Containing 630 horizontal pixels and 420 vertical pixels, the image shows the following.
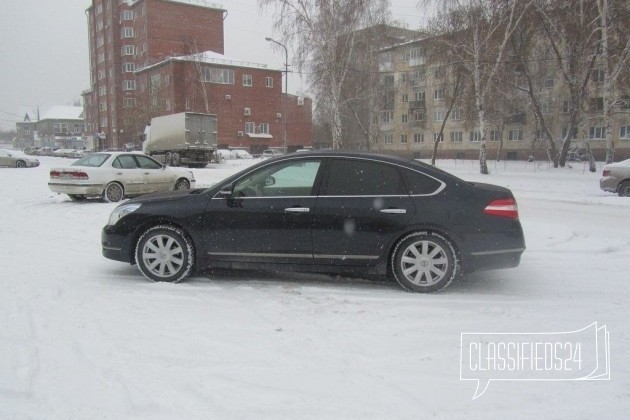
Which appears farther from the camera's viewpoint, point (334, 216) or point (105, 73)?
point (105, 73)

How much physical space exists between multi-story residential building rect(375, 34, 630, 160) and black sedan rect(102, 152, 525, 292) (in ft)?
85.0

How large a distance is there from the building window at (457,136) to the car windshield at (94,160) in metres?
49.3

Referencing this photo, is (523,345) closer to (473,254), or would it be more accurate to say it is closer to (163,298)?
(473,254)

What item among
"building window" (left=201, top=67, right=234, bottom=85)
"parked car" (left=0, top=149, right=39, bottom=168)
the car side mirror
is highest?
"building window" (left=201, top=67, right=234, bottom=85)

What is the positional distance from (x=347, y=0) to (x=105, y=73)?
53833 millimetres

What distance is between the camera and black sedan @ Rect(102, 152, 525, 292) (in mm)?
5078

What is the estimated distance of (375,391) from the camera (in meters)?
3.10

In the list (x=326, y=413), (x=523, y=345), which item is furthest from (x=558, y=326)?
(x=326, y=413)

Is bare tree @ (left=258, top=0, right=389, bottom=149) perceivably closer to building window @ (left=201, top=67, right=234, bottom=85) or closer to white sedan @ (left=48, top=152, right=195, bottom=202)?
white sedan @ (left=48, top=152, right=195, bottom=202)

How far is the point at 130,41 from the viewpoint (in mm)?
67438

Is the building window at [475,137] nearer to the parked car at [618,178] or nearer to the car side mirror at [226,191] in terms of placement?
the parked car at [618,178]

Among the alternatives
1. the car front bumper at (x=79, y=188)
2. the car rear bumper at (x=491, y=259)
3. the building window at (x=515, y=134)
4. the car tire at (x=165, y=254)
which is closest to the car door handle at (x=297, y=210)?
the car tire at (x=165, y=254)

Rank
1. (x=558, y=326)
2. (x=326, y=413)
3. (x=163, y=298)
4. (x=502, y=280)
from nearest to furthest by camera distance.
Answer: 1. (x=326, y=413)
2. (x=558, y=326)
3. (x=163, y=298)
4. (x=502, y=280)

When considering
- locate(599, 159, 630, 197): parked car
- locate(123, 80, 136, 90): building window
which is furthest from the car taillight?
locate(123, 80, 136, 90): building window
